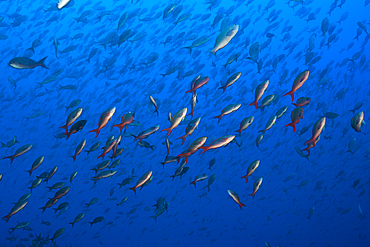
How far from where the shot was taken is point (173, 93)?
461 inches

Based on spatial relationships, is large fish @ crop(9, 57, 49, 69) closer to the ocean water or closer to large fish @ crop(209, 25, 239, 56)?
the ocean water

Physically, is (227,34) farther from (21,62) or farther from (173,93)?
(173,93)

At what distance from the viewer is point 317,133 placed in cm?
316

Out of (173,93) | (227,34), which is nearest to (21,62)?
(227,34)

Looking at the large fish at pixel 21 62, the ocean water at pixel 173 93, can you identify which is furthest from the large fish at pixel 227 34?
the large fish at pixel 21 62

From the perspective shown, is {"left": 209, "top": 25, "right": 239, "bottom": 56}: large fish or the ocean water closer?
{"left": 209, "top": 25, "right": 239, "bottom": 56}: large fish

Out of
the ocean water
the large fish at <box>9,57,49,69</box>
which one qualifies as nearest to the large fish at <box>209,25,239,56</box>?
the ocean water

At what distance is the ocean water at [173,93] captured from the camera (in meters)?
5.10

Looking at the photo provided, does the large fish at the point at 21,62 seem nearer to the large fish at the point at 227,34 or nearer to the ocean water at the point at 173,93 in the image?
the ocean water at the point at 173,93

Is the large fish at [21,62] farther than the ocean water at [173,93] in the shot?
No

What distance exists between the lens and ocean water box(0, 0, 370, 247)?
510 cm

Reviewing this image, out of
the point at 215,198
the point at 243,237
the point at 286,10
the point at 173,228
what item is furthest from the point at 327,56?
the point at 173,228

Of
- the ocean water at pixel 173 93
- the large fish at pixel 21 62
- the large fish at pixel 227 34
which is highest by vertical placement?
the large fish at pixel 227 34

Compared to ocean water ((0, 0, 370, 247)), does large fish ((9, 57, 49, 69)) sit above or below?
above
